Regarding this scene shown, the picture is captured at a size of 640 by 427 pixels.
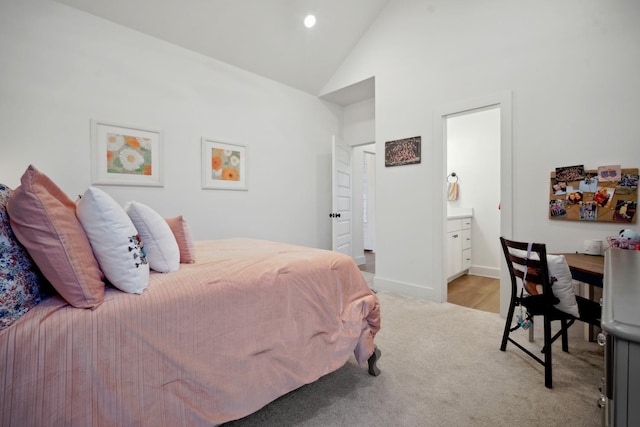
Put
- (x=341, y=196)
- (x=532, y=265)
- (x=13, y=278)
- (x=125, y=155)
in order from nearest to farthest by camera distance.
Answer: (x=13, y=278), (x=532, y=265), (x=125, y=155), (x=341, y=196)

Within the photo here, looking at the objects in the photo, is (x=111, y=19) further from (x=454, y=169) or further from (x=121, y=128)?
(x=454, y=169)

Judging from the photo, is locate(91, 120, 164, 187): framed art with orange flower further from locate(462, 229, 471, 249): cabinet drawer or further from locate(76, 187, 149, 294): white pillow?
locate(462, 229, 471, 249): cabinet drawer

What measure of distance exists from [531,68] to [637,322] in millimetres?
2949

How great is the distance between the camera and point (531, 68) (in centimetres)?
261

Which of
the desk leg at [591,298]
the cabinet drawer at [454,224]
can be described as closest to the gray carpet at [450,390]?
the desk leg at [591,298]

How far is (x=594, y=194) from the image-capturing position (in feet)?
7.60

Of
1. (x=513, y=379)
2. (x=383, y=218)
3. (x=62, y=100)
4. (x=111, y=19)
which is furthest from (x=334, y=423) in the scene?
(x=111, y=19)

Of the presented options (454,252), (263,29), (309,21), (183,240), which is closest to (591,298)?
(454,252)

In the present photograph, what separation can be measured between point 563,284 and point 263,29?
12.2 feet

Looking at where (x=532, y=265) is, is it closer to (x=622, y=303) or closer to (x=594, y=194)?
(x=594, y=194)

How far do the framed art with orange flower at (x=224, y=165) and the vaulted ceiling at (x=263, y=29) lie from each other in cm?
105

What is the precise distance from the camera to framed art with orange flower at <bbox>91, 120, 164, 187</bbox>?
2.68 metres

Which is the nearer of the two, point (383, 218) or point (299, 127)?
→ point (383, 218)

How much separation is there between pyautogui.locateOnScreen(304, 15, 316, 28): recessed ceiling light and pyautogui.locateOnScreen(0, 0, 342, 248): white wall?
868mm
